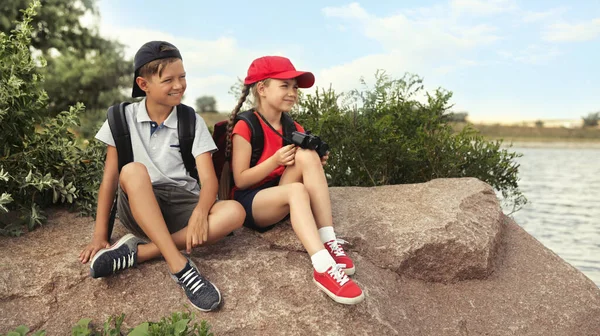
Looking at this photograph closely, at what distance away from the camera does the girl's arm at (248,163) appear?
3.96 m

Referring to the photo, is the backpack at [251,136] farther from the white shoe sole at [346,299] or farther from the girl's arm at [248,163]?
the white shoe sole at [346,299]

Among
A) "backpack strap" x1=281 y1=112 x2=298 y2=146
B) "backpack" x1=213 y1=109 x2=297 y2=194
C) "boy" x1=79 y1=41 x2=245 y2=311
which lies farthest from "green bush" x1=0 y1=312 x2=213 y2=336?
"backpack strap" x1=281 y1=112 x2=298 y2=146

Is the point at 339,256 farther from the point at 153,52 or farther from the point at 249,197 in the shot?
the point at 153,52

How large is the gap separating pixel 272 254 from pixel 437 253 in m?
1.35

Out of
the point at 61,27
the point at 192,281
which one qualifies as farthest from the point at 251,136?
the point at 61,27

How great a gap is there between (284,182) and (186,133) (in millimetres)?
767

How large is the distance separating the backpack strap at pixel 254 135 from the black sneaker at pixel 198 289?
91 cm

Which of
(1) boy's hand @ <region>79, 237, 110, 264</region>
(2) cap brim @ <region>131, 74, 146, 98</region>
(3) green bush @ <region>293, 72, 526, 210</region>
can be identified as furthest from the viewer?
(3) green bush @ <region>293, 72, 526, 210</region>

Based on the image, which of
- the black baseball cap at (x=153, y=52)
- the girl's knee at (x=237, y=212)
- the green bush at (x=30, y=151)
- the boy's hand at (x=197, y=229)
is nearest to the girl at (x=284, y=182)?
the girl's knee at (x=237, y=212)

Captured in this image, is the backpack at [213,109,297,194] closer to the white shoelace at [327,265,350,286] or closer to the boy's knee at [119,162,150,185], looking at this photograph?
the boy's knee at [119,162,150,185]

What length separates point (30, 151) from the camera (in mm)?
4801

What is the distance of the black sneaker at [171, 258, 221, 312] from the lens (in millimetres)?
3670

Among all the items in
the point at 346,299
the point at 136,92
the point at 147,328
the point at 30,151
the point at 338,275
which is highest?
the point at 136,92

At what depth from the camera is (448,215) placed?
4.89 m
